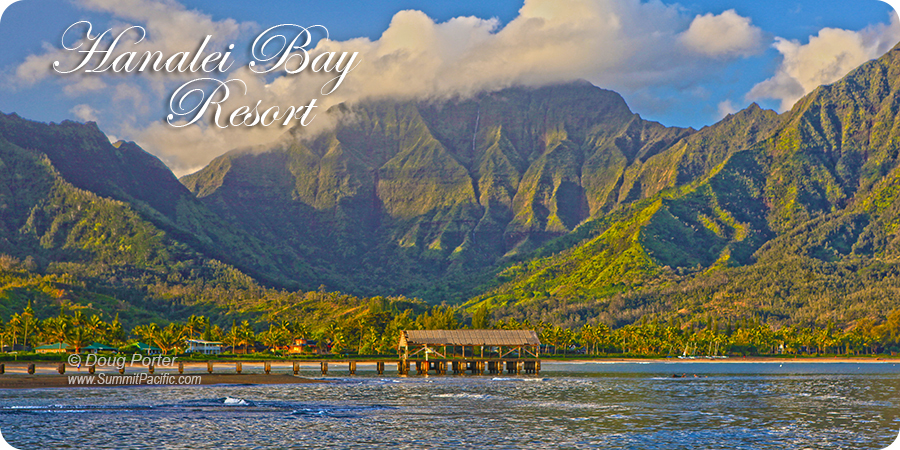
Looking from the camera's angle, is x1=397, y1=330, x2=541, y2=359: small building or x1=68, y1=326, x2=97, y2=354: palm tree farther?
x1=68, y1=326, x2=97, y2=354: palm tree

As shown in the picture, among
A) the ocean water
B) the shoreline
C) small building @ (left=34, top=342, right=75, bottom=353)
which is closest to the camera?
the ocean water

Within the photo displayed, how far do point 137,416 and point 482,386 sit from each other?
207ft

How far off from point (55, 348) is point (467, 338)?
102 metres

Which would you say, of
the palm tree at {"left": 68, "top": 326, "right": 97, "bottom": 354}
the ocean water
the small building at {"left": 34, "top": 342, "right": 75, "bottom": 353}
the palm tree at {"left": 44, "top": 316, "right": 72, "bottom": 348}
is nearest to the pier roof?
the ocean water

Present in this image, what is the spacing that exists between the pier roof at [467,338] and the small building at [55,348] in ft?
264

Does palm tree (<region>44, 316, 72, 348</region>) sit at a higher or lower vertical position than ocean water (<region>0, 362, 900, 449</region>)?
higher

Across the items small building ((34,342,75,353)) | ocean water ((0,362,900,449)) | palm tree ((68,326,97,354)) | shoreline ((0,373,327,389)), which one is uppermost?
palm tree ((68,326,97,354))

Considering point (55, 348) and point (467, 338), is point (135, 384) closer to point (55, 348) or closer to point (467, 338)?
point (467, 338)

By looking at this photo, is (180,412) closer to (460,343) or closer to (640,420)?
(640,420)

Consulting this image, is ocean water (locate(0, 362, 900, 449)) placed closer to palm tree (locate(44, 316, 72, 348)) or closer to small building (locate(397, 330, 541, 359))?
small building (locate(397, 330, 541, 359))

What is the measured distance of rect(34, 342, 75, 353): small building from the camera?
190 meters

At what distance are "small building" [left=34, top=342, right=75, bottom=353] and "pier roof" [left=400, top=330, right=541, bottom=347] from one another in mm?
80451

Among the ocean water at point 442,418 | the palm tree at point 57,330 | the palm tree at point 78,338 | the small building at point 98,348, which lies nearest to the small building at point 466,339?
the ocean water at point 442,418

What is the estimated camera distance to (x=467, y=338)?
16475 centimetres
